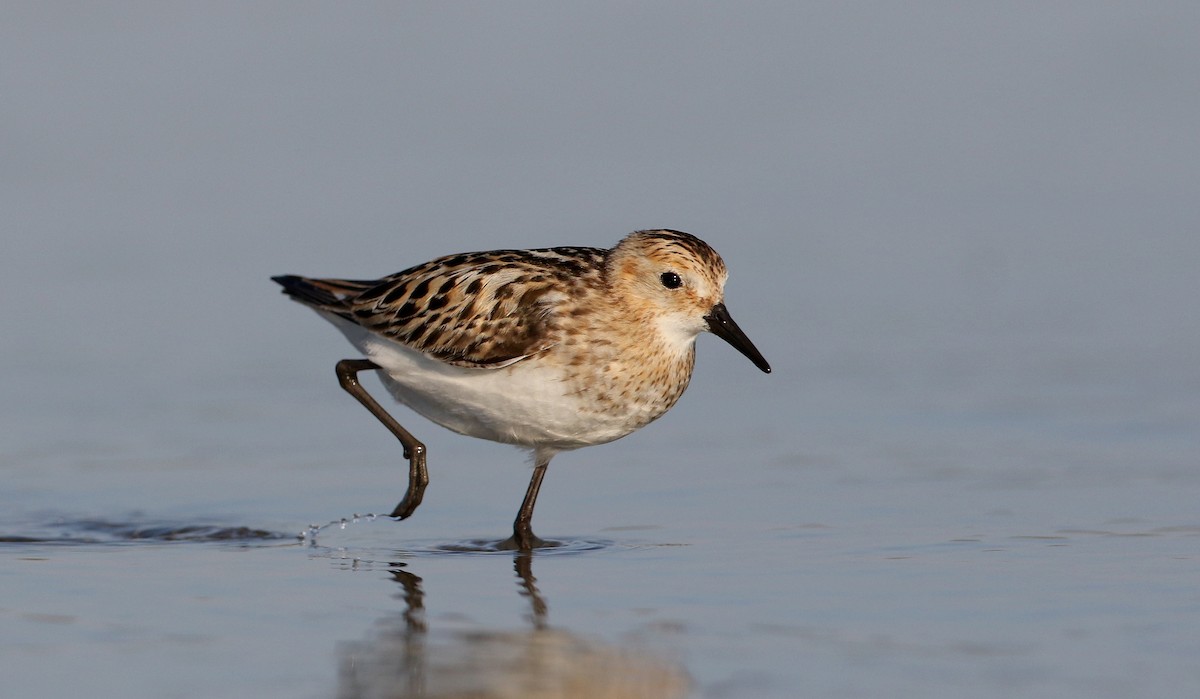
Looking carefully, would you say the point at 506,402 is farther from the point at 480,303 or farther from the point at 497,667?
the point at 497,667

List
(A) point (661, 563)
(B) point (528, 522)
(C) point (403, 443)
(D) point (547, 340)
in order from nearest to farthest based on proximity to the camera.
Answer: (A) point (661, 563) < (D) point (547, 340) < (B) point (528, 522) < (C) point (403, 443)

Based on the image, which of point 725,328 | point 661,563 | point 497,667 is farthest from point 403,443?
point 497,667

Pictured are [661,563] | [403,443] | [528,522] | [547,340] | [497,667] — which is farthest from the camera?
[403,443]

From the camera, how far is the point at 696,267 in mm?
9961

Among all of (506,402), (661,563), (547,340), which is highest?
(547,340)

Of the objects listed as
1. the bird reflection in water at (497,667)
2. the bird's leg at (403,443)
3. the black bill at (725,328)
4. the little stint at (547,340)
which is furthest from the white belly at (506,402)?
the bird reflection in water at (497,667)

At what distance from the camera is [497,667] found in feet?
22.4

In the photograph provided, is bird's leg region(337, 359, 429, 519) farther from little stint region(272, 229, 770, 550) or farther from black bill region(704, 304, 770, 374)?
black bill region(704, 304, 770, 374)

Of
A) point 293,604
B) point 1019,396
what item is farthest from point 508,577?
point 1019,396

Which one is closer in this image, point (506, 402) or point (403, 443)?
point (506, 402)

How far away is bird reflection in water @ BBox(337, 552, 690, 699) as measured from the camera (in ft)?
21.5

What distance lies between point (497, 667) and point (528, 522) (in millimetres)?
3092

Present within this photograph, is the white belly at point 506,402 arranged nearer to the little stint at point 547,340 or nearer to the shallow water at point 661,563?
the little stint at point 547,340

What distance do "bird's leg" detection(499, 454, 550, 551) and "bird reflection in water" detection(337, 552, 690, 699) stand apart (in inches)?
76.3
